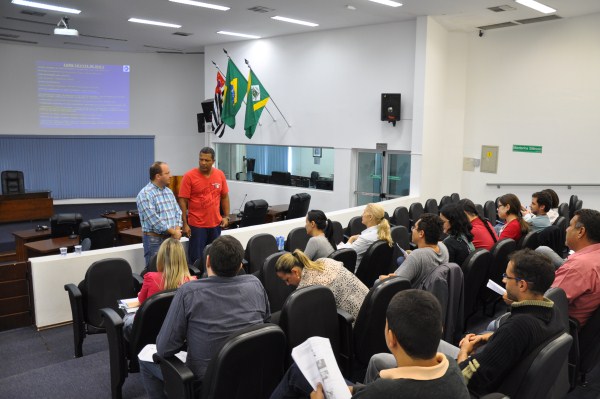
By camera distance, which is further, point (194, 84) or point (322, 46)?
point (194, 84)

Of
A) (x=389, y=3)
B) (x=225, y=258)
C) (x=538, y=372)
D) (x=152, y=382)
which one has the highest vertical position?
(x=389, y=3)

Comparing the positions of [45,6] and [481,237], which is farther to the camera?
[45,6]

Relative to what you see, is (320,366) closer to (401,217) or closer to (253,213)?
(401,217)

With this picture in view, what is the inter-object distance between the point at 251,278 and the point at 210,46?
1187 cm

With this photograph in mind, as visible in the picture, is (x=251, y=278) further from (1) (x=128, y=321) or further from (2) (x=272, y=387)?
(1) (x=128, y=321)

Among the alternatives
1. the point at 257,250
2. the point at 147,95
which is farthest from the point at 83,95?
the point at 257,250

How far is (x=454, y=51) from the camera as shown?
1002 centimetres

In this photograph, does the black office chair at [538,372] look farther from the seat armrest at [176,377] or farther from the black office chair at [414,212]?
the black office chair at [414,212]

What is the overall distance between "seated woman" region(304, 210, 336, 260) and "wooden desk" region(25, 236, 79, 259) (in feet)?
12.1

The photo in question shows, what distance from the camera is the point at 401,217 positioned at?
23.9 ft

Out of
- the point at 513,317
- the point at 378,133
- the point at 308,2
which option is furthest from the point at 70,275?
the point at 378,133

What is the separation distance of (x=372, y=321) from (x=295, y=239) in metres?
2.34

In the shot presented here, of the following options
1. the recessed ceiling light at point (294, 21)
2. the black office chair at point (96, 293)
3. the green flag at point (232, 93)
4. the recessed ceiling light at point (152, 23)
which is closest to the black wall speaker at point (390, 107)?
the recessed ceiling light at point (294, 21)

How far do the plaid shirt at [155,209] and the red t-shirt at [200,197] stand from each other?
0.45 metres
